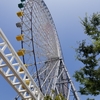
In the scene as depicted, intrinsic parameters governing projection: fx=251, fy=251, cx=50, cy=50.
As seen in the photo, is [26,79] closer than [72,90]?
Yes

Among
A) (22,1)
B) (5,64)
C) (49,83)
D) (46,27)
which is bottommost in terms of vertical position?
(49,83)

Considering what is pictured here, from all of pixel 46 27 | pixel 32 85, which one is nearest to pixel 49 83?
pixel 46 27

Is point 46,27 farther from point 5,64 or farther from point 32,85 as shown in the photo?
point 5,64

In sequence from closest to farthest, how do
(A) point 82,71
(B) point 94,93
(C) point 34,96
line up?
(B) point 94,93 → (A) point 82,71 → (C) point 34,96

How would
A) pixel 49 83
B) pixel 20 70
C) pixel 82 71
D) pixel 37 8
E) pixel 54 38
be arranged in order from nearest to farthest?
1. pixel 82 71
2. pixel 20 70
3. pixel 49 83
4. pixel 37 8
5. pixel 54 38

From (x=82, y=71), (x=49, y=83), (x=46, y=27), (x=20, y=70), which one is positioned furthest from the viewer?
(x=46, y=27)

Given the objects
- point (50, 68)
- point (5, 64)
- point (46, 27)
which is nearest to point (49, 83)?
point (50, 68)

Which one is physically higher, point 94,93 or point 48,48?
point 94,93

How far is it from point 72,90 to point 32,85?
1274 centimetres

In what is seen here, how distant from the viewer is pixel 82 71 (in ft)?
25.8

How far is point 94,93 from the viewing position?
7398mm

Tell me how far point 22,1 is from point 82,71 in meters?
11.0

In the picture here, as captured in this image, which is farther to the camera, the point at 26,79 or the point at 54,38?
the point at 54,38

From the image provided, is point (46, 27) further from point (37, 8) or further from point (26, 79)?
point (26, 79)
